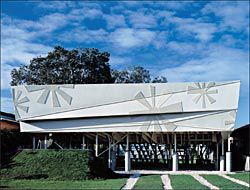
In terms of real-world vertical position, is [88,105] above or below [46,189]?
above

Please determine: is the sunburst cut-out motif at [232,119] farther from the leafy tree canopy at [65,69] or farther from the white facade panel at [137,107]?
the leafy tree canopy at [65,69]

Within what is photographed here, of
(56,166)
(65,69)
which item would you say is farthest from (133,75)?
(56,166)

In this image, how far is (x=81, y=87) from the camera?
33.9 m

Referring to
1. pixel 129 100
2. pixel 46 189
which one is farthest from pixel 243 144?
pixel 46 189

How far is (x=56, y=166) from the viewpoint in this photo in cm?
2498

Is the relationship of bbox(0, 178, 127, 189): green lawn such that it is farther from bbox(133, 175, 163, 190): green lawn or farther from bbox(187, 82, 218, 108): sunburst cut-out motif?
bbox(187, 82, 218, 108): sunburst cut-out motif

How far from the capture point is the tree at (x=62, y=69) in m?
48.2

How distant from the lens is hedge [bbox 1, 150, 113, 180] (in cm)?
2388

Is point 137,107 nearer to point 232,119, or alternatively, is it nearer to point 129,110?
point 129,110

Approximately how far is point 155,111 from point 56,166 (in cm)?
1038

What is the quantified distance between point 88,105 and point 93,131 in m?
2.00

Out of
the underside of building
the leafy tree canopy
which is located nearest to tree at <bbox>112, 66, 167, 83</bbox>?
the leafy tree canopy

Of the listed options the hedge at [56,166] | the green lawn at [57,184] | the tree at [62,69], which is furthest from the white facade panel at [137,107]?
the tree at [62,69]

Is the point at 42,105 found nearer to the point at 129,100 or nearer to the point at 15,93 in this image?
the point at 15,93
